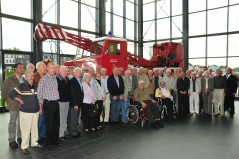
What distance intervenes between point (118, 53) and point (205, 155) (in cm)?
434

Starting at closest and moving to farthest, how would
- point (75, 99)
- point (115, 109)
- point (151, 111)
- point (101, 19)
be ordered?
point (75, 99), point (151, 111), point (115, 109), point (101, 19)

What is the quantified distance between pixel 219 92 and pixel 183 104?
1.25m

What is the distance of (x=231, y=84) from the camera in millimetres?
7086

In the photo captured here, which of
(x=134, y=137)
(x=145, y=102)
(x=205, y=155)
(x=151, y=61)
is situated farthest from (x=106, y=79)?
(x=151, y=61)

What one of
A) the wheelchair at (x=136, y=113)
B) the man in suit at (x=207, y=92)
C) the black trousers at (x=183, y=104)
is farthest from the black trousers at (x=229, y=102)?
the wheelchair at (x=136, y=113)

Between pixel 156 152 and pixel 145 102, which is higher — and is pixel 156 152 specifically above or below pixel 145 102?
below

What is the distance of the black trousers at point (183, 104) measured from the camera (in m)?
7.05

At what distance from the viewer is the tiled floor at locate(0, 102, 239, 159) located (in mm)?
3504

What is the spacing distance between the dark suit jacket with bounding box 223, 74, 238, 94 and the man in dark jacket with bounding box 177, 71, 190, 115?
134 centimetres

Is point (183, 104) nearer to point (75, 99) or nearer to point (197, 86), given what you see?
point (197, 86)

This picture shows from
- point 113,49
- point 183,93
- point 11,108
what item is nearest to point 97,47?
point 113,49

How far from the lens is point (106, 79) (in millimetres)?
5789

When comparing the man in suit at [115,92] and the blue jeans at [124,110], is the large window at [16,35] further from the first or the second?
the blue jeans at [124,110]

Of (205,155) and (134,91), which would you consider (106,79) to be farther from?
(205,155)
